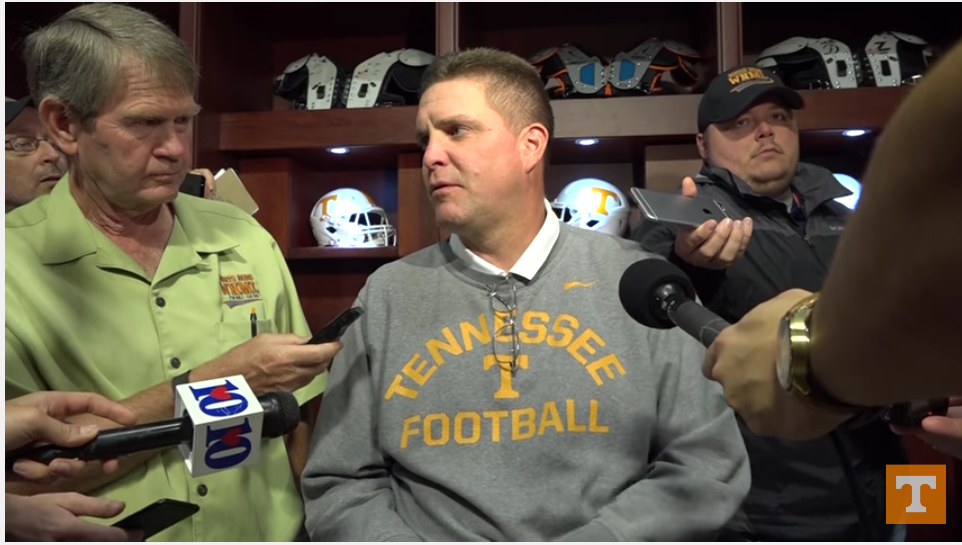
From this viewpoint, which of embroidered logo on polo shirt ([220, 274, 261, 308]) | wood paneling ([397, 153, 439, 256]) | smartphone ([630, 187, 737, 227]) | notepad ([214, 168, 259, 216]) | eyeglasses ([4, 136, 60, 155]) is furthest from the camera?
wood paneling ([397, 153, 439, 256])

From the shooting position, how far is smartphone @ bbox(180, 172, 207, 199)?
5.45 ft

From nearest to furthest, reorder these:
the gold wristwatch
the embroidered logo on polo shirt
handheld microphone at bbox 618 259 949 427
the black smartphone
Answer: the gold wristwatch, handheld microphone at bbox 618 259 949 427, the black smartphone, the embroidered logo on polo shirt

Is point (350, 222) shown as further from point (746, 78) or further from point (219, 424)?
point (219, 424)

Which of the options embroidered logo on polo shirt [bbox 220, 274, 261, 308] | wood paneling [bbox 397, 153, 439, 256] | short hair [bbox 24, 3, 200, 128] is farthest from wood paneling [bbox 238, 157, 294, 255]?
short hair [bbox 24, 3, 200, 128]

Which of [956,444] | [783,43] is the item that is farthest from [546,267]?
[783,43]

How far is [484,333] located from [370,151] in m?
1.38

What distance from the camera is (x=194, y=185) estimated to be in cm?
167

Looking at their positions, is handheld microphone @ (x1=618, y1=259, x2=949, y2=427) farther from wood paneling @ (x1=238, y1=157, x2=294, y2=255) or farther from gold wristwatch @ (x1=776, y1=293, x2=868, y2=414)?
wood paneling @ (x1=238, y1=157, x2=294, y2=255)

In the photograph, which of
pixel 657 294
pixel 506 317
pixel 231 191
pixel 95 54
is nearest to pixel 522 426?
pixel 506 317

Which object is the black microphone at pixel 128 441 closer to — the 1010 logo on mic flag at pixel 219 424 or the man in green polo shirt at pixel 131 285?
the 1010 logo on mic flag at pixel 219 424

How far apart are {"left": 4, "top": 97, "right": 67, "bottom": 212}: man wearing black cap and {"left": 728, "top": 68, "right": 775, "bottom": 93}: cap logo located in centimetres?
154

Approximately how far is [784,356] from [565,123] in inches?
68.5

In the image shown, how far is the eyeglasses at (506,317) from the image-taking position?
3.64ft

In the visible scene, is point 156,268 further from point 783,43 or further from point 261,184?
point 783,43
